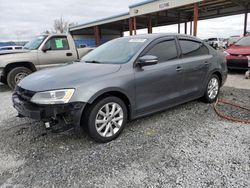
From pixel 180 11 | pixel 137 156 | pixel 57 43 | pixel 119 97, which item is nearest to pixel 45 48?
pixel 57 43

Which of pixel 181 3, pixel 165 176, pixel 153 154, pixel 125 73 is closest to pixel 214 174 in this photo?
pixel 165 176

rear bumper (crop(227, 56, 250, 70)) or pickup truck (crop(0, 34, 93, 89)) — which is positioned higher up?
pickup truck (crop(0, 34, 93, 89))

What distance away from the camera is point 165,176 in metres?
2.30

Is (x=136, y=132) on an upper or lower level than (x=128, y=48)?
lower

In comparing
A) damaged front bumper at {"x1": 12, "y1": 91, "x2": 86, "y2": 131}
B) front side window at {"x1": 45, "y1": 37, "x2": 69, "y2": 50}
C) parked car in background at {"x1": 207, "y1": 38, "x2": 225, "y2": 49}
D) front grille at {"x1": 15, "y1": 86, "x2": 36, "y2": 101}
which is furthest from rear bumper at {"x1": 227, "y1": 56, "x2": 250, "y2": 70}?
parked car in background at {"x1": 207, "y1": 38, "x2": 225, "y2": 49}

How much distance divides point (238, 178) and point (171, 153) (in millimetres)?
811

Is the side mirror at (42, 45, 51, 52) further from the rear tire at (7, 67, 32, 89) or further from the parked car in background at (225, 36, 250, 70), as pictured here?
the parked car in background at (225, 36, 250, 70)

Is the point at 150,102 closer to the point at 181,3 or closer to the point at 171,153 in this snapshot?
the point at 171,153

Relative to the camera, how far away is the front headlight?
2.61 meters

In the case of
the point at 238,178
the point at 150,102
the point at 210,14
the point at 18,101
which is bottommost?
the point at 238,178

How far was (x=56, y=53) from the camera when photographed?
283 inches

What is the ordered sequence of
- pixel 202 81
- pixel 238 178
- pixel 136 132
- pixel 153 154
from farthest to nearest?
1. pixel 202 81
2. pixel 136 132
3. pixel 153 154
4. pixel 238 178

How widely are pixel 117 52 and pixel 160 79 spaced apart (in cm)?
90

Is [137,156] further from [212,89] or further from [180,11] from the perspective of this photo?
[180,11]
